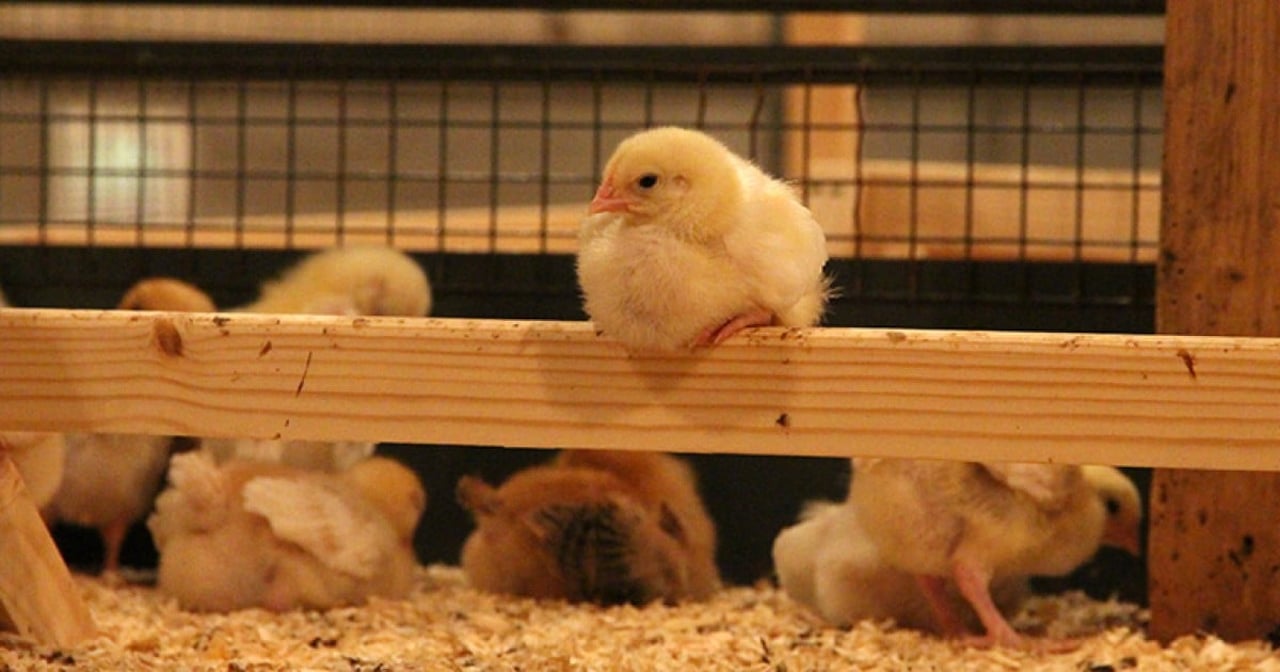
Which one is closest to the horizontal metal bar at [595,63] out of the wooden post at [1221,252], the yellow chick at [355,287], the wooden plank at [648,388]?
the yellow chick at [355,287]

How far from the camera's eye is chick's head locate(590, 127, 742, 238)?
1.98 m

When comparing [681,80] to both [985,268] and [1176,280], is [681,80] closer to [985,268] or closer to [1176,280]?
[985,268]

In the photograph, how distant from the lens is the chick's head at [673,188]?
1.98 meters

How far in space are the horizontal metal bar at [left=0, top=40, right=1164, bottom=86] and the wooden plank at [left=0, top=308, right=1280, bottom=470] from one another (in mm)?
1659

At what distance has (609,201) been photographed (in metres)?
1.99

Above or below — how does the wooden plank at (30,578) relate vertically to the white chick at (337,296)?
below

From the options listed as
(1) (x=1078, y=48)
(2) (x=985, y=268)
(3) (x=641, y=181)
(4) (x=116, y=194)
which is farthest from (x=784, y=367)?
(4) (x=116, y=194)

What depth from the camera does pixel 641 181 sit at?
1996mm

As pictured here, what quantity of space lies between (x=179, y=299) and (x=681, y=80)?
1.14 metres

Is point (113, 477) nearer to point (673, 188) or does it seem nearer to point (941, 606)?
point (941, 606)

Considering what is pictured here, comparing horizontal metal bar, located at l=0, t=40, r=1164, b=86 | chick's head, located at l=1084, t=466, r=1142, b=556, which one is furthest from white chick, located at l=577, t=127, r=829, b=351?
horizontal metal bar, located at l=0, t=40, r=1164, b=86

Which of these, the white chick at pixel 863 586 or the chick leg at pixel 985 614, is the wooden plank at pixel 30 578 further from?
the chick leg at pixel 985 614

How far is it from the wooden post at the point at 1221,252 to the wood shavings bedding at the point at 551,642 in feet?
0.33

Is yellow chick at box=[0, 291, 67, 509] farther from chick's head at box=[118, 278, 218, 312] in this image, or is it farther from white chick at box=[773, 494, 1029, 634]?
white chick at box=[773, 494, 1029, 634]
